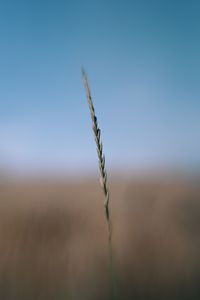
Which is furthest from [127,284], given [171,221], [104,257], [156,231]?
[171,221]

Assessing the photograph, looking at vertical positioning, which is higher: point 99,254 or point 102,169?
point 102,169

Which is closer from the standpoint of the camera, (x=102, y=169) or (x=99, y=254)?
(x=102, y=169)

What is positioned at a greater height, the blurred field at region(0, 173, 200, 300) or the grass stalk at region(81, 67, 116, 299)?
the grass stalk at region(81, 67, 116, 299)

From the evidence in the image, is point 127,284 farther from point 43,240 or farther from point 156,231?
point 156,231

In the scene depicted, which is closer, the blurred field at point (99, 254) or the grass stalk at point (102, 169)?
the grass stalk at point (102, 169)

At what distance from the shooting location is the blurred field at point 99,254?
276 cm

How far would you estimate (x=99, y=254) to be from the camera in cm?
370

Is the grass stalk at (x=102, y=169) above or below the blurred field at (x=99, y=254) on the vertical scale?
above

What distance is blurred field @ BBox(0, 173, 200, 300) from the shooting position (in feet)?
9.05

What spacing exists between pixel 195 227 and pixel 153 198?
2.65ft

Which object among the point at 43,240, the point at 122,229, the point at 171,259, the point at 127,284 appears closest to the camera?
the point at 43,240

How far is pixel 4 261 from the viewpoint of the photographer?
2.89 metres

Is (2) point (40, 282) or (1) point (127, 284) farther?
(1) point (127, 284)

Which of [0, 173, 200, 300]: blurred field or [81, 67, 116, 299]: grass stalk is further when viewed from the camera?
[0, 173, 200, 300]: blurred field
